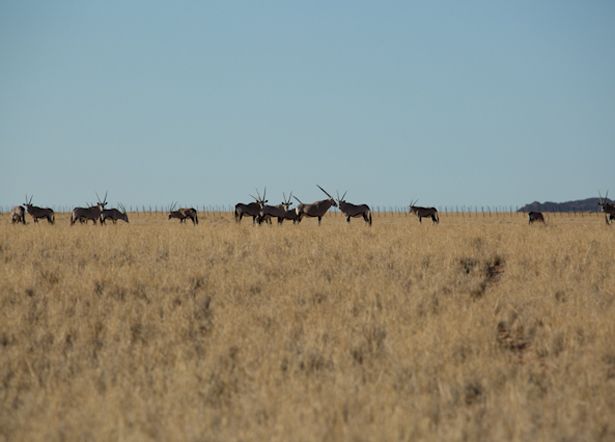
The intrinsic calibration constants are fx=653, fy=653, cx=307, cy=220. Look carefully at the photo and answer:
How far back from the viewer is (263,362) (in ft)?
28.3

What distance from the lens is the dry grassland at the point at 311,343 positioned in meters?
6.95

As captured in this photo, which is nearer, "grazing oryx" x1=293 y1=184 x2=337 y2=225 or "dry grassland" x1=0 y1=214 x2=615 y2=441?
"dry grassland" x1=0 y1=214 x2=615 y2=441

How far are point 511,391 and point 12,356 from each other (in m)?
6.65

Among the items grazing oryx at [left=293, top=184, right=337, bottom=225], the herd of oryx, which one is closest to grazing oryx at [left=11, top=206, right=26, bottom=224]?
the herd of oryx

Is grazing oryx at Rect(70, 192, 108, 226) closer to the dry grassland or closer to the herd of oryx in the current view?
the herd of oryx

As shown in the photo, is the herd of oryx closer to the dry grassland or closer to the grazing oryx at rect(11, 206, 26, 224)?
the grazing oryx at rect(11, 206, 26, 224)

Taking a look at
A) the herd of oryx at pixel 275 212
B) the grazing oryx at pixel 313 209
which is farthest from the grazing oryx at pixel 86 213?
the grazing oryx at pixel 313 209

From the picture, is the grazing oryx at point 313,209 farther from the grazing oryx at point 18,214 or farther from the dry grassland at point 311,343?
the dry grassland at point 311,343

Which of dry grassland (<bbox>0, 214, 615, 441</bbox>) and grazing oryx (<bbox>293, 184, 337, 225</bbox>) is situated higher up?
grazing oryx (<bbox>293, 184, 337, 225</bbox>)

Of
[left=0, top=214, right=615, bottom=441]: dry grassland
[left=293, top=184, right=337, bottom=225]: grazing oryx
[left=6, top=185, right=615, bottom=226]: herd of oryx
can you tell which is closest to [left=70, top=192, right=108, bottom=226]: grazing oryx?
[left=6, top=185, right=615, bottom=226]: herd of oryx

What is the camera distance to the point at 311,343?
29.9 ft

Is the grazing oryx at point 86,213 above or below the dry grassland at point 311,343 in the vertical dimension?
above

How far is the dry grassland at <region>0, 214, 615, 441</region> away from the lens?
6.95 meters

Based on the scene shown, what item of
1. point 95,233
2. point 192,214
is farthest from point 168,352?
point 192,214
